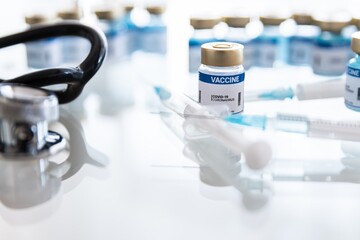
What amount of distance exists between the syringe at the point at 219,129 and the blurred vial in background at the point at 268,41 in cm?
30

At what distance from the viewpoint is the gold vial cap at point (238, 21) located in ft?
3.43

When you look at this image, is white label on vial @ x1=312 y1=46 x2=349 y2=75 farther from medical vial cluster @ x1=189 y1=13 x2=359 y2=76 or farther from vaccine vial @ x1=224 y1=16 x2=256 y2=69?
vaccine vial @ x1=224 y1=16 x2=256 y2=69

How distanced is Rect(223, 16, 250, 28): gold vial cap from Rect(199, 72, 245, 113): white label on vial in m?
0.35

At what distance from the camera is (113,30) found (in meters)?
1.10

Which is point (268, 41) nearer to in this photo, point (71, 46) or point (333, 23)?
point (333, 23)

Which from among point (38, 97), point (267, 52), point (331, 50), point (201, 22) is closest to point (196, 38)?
point (201, 22)

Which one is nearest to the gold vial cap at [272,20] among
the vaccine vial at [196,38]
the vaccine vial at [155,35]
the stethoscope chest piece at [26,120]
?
the vaccine vial at [196,38]

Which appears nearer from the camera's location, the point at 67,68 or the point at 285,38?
the point at 67,68

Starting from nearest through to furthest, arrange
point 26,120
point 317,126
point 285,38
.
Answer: point 26,120 → point 317,126 → point 285,38

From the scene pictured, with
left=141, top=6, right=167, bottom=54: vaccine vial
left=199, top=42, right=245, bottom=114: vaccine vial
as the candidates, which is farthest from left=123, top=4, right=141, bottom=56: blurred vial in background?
left=199, top=42, right=245, bottom=114: vaccine vial

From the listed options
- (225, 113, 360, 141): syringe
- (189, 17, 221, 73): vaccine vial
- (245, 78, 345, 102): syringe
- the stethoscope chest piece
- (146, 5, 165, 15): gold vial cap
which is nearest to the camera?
the stethoscope chest piece

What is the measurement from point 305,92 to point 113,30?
1.43 feet

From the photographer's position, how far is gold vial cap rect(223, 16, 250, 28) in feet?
3.43

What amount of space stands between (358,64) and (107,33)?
53 centimetres
